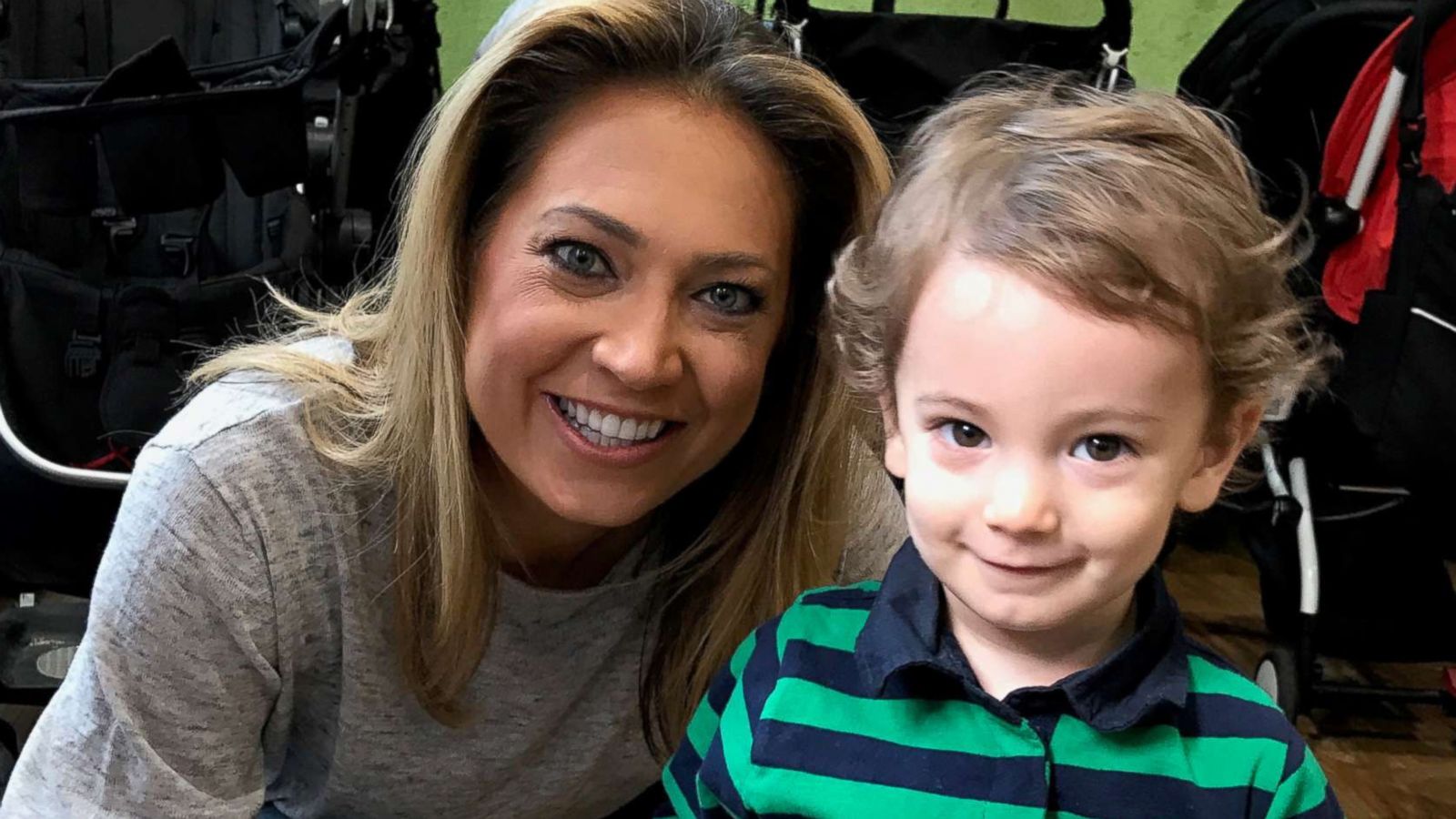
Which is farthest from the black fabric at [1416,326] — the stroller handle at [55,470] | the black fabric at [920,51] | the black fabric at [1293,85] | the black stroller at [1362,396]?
the stroller handle at [55,470]

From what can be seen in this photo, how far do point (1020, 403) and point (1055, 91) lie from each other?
275 mm

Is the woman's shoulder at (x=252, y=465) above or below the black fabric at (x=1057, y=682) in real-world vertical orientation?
below

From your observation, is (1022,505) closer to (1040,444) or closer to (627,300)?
(1040,444)

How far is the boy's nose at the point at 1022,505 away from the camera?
0.70 metres

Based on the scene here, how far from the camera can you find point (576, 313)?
0.95 meters

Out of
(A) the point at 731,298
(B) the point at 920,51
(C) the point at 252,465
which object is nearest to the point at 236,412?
(C) the point at 252,465

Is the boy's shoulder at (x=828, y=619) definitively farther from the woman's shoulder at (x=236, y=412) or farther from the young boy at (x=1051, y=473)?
the woman's shoulder at (x=236, y=412)

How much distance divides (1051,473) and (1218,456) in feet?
0.45

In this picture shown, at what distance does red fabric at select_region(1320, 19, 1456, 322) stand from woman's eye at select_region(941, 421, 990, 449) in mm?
1260

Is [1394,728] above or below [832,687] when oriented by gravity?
below

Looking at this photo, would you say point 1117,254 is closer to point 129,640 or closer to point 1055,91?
point 1055,91

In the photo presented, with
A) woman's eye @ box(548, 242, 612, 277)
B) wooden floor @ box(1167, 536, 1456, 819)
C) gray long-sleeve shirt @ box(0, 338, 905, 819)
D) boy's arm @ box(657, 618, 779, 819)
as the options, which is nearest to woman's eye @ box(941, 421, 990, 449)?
boy's arm @ box(657, 618, 779, 819)

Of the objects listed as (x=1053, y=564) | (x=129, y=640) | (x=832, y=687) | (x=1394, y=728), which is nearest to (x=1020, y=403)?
(x=1053, y=564)

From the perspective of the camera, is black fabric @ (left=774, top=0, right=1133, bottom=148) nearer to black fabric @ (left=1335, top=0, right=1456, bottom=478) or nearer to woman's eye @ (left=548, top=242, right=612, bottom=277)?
black fabric @ (left=1335, top=0, right=1456, bottom=478)
